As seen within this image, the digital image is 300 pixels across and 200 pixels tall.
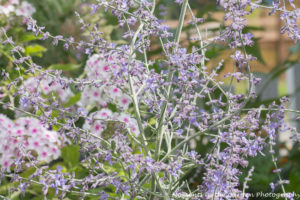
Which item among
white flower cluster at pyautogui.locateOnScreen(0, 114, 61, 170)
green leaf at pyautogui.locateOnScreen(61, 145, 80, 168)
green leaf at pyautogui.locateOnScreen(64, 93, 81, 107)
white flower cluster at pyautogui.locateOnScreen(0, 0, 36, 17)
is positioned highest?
white flower cluster at pyautogui.locateOnScreen(0, 0, 36, 17)

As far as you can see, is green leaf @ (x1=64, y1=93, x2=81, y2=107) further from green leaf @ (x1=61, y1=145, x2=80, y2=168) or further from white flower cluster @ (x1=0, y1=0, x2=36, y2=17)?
white flower cluster @ (x1=0, y1=0, x2=36, y2=17)

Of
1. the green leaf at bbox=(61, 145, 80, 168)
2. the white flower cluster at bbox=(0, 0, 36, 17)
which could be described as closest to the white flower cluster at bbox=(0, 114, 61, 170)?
the green leaf at bbox=(61, 145, 80, 168)

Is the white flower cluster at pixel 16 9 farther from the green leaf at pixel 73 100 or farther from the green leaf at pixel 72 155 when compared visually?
the green leaf at pixel 72 155

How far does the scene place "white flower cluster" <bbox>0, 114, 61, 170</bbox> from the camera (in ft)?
5.62

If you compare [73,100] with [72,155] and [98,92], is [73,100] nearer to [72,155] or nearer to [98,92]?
[98,92]

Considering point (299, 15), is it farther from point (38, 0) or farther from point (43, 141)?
point (38, 0)

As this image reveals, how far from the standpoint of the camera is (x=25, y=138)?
1835 millimetres

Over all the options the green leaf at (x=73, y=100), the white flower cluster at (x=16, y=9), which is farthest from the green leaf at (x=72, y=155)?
the white flower cluster at (x=16, y=9)

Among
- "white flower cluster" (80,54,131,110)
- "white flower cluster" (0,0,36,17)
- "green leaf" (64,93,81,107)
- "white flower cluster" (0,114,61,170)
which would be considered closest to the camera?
"white flower cluster" (0,114,61,170)

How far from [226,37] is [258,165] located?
1807mm

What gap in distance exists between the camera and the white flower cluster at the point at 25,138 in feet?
5.62

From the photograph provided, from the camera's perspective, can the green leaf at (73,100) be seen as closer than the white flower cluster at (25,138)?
No

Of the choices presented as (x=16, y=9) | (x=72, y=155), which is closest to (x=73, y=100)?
(x=72, y=155)

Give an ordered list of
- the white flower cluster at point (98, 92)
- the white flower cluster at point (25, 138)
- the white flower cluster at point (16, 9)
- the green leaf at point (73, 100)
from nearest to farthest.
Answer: the white flower cluster at point (25, 138) < the white flower cluster at point (98, 92) < the green leaf at point (73, 100) < the white flower cluster at point (16, 9)
